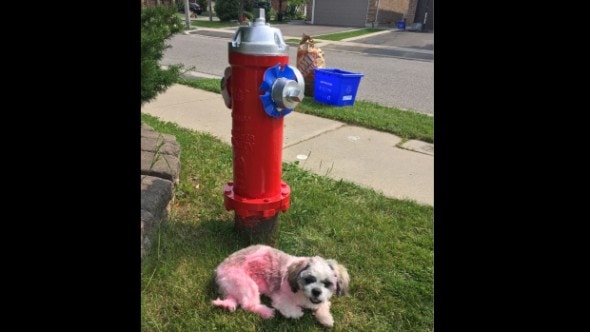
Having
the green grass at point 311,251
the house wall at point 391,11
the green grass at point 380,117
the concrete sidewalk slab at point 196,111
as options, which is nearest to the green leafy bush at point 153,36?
the green grass at point 311,251

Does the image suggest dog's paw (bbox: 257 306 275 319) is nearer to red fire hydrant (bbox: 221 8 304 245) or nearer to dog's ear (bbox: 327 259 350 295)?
dog's ear (bbox: 327 259 350 295)

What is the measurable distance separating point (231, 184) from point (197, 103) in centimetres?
354

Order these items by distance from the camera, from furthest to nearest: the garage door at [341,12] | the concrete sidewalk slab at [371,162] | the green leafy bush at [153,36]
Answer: the garage door at [341,12], the concrete sidewalk slab at [371,162], the green leafy bush at [153,36]

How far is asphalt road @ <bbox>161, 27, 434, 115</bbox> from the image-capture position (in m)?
7.46

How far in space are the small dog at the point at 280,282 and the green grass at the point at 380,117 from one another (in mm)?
2975

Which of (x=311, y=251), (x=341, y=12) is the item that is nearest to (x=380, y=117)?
(x=311, y=251)

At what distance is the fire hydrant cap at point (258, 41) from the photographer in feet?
6.61

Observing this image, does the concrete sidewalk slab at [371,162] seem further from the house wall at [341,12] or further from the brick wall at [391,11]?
the brick wall at [391,11]

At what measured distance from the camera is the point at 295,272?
1948 millimetres

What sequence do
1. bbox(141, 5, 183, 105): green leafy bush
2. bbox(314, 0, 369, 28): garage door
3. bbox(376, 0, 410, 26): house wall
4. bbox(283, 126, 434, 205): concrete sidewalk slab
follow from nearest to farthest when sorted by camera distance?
1. bbox(141, 5, 183, 105): green leafy bush
2. bbox(283, 126, 434, 205): concrete sidewalk slab
3. bbox(314, 0, 369, 28): garage door
4. bbox(376, 0, 410, 26): house wall

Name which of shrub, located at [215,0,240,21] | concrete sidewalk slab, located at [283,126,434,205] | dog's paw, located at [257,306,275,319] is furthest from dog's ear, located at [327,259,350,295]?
shrub, located at [215,0,240,21]

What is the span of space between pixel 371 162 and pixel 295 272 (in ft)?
7.27

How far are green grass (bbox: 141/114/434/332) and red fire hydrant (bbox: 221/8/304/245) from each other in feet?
0.92
